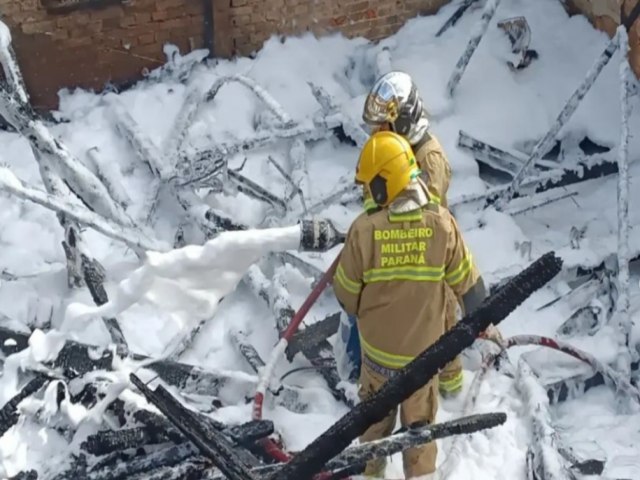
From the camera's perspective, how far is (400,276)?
182 inches

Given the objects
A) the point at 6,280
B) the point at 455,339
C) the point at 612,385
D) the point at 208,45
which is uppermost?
the point at 208,45

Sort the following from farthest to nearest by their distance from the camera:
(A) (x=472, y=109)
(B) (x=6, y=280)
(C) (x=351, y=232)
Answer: (A) (x=472, y=109)
(B) (x=6, y=280)
(C) (x=351, y=232)

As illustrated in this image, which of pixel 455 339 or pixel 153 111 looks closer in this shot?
pixel 455 339

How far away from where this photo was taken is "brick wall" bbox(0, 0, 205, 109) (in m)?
7.85

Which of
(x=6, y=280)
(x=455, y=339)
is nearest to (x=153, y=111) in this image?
(x=6, y=280)

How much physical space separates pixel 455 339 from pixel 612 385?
8.38 ft

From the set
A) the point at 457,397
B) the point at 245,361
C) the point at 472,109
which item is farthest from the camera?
the point at 472,109

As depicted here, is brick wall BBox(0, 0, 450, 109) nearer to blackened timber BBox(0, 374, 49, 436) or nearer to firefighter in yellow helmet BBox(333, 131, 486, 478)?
blackened timber BBox(0, 374, 49, 436)

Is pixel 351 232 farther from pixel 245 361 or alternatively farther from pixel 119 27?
pixel 119 27

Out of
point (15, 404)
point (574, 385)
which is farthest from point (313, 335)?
point (15, 404)

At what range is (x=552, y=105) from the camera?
787 centimetres

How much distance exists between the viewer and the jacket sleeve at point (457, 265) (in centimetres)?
469

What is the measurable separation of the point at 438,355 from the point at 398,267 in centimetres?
101

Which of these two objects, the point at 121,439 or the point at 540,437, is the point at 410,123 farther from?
the point at 121,439
